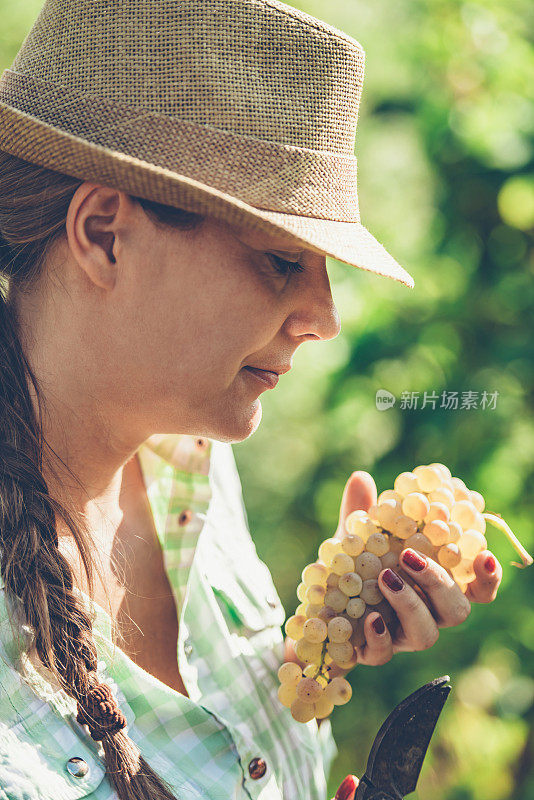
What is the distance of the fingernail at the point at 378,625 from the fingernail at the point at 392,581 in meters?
0.05

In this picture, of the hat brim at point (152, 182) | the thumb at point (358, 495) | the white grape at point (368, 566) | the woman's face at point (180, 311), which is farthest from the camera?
the thumb at point (358, 495)

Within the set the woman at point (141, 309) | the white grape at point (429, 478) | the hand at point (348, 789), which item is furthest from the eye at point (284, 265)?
the hand at point (348, 789)

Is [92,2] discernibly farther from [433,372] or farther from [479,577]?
[433,372]

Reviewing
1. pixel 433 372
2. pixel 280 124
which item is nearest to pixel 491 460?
pixel 433 372

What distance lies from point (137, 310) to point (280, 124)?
0.31 metres

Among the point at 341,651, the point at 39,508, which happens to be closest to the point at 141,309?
the point at 39,508

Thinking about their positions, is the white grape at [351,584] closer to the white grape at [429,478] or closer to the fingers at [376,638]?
the fingers at [376,638]

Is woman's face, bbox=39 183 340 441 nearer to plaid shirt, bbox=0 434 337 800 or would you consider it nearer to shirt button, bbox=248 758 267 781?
plaid shirt, bbox=0 434 337 800

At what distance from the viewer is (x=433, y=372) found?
2189mm

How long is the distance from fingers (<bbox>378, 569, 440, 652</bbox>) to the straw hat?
1.49 ft

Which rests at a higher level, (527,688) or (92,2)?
(92,2)

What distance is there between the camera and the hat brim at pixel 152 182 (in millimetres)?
904

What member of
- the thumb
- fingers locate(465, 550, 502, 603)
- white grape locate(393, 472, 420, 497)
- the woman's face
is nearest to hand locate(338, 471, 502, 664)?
fingers locate(465, 550, 502, 603)

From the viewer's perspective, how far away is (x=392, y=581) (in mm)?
1088
